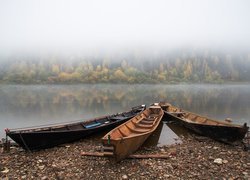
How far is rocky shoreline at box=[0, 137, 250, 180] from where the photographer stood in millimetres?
9734

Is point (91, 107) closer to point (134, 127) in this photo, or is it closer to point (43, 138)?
point (134, 127)

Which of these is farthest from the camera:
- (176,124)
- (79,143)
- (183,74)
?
(183,74)

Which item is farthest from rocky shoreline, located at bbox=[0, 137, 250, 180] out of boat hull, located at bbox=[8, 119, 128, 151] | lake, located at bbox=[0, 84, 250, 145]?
lake, located at bbox=[0, 84, 250, 145]

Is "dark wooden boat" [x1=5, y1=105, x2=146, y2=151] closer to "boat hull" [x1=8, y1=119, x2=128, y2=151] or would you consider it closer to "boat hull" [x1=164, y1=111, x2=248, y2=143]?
"boat hull" [x1=8, y1=119, x2=128, y2=151]

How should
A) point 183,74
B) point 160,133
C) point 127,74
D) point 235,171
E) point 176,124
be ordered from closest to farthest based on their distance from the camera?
1. point 235,171
2. point 160,133
3. point 176,124
4. point 127,74
5. point 183,74

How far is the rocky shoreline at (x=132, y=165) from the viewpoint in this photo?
9734mm

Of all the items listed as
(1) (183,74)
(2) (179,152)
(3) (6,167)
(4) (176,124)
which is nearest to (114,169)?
(2) (179,152)

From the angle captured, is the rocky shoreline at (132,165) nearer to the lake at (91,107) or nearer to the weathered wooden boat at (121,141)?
the weathered wooden boat at (121,141)

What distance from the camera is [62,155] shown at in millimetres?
12383

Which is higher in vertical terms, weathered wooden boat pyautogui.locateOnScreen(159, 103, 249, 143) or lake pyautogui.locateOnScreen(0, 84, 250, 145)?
weathered wooden boat pyautogui.locateOnScreen(159, 103, 249, 143)

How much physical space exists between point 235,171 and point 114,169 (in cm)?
647

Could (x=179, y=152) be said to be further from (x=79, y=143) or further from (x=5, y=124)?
(x=5, y=124)

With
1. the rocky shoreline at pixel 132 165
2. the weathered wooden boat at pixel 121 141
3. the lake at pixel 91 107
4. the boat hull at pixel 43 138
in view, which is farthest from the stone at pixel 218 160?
the boat hull at pixel 43 138

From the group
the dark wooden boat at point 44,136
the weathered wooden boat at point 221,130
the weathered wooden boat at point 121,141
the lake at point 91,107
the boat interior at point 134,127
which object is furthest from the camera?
the lake at point 91,107
